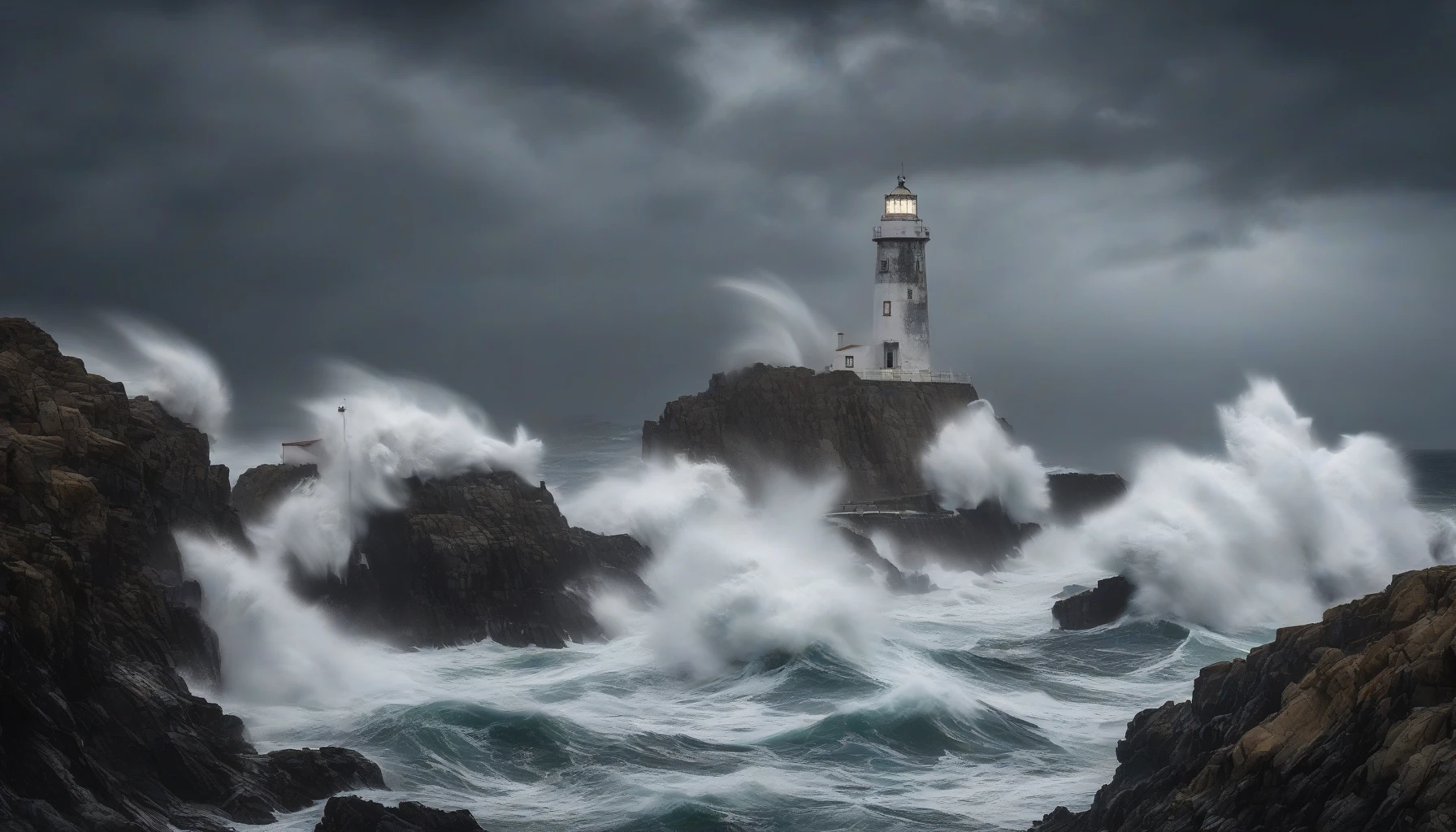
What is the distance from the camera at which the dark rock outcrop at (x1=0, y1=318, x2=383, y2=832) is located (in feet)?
45.7

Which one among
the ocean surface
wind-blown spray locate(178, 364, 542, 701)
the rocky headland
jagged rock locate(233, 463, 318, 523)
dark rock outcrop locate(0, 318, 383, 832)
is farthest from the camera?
the rocky headland

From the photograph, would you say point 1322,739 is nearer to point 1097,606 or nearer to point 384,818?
point 384,818

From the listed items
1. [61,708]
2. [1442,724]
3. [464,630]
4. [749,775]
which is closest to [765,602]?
[464,630]

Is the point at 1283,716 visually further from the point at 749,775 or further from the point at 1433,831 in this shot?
the point at 749,775

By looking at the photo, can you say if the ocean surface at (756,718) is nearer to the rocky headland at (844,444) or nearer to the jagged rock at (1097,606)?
the jagged rock at (1097,606)

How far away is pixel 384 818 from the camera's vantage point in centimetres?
1448

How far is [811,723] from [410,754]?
5.31 meters

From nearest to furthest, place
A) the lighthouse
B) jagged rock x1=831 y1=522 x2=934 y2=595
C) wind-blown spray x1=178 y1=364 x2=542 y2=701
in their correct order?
wind-blown spray x1=178 y1=364 x2=542 y2=701 < jagged rock x1=831 y1=522 x2=934 y2=595 < the lighthouse

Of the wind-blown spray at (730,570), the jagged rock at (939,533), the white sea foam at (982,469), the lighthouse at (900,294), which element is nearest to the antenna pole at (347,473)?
the wind-blown spray at (730,570)

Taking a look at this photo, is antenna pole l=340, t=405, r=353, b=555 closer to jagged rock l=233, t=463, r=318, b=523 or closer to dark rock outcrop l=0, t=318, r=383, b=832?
jagged rock l=233, t=463, r=318, b=523

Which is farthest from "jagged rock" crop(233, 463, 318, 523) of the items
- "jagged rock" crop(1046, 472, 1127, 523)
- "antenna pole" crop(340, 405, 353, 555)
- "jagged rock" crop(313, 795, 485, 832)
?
"jagged rock" crop(1046, 472, 1127, 523)

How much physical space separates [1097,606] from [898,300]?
73.3 ft

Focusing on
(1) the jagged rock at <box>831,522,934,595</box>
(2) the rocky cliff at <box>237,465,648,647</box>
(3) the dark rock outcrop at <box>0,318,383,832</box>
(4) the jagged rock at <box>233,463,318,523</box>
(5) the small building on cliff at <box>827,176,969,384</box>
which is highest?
(5) the small building on cliff at <box>827,176,969,384</box>

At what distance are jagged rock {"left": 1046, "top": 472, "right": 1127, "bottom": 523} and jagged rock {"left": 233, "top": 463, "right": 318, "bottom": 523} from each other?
23.9 metres
